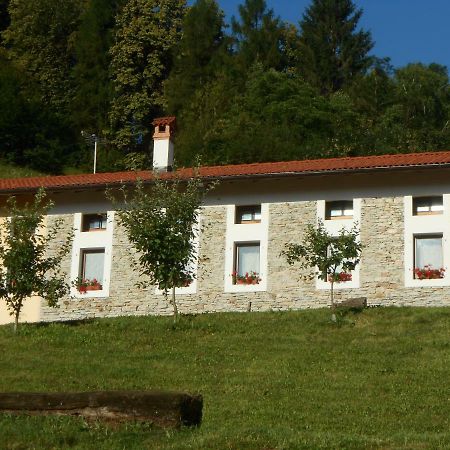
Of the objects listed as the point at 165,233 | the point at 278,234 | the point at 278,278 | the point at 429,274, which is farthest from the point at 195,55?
the point at 165,233

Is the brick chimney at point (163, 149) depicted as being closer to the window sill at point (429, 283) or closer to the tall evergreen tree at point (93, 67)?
the window sill at point (429, 283)

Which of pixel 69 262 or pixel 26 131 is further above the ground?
pixel 26 131

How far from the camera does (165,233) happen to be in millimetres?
26922

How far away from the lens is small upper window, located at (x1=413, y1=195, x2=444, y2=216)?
29.3 metres

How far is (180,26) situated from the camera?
66938 millimetres

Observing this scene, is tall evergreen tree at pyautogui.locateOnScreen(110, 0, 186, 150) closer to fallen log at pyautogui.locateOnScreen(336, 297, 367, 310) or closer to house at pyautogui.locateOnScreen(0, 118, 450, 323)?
house at pyautogui.locateOnScreen(0, 118, 450, 323)

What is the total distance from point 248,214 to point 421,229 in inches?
204

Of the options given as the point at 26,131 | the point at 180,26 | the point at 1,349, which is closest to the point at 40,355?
the point at 1,349

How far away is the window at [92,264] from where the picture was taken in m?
31.9

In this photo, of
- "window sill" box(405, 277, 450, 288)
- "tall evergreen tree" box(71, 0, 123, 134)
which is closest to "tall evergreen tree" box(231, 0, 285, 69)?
"tall evergreen tree" box(71, 0, 123, 134)

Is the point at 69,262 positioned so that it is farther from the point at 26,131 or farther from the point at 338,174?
the point at 26,131

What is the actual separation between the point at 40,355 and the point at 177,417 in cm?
1115

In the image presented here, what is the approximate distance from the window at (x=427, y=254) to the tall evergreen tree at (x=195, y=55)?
3488 cm

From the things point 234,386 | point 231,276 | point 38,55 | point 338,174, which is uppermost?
point 38,55
